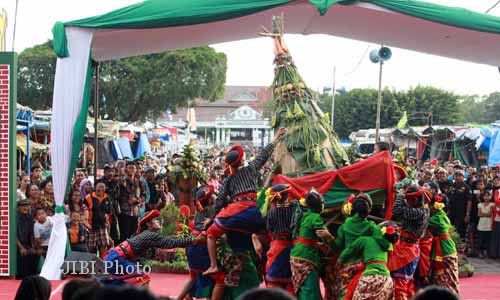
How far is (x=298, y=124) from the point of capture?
30.3 ft

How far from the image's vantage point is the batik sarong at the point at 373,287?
22.4ft

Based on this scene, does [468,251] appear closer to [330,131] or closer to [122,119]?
[330,131]

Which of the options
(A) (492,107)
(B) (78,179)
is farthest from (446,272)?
(A) (492,107)

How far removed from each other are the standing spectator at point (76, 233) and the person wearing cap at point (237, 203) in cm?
339

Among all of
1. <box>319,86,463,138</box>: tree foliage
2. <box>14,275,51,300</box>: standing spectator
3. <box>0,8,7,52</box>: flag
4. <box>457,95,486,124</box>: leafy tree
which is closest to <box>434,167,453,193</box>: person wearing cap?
<box>0,8,7,52</box>: flag

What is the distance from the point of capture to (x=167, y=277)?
1149 cm

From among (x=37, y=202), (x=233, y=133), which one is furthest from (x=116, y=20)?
(x=233, y=133)

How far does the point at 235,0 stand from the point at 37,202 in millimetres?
4081

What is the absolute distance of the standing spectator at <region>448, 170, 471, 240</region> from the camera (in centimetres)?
1384

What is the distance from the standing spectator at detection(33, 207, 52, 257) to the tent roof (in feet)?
7.67

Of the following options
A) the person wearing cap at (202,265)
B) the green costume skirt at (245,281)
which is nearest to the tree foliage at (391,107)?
the person wearing cap at (202,265)

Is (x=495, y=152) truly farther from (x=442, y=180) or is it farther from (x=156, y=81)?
(x=156, y=81)

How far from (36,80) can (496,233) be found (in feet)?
83.4

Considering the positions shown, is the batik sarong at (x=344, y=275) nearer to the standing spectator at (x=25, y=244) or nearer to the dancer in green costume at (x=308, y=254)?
the dancer in green costume at (x=308, y=254)
